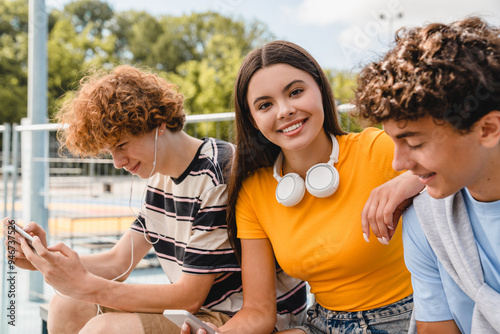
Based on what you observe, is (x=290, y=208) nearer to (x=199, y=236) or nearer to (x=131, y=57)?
(x=199, y=236)

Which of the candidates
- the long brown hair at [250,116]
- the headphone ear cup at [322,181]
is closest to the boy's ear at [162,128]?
the long brown hair at [250,116]

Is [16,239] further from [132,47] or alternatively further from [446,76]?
[132,47]

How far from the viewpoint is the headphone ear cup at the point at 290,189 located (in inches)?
70.6

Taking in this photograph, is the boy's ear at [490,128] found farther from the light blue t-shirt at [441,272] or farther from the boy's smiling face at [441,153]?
the light blue t-shirt at [441,272]

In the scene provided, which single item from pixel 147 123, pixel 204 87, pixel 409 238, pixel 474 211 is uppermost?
pixel 204 87

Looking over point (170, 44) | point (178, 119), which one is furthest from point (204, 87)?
point (178, 119)

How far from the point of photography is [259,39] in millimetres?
1949

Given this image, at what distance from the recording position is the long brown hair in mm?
1809

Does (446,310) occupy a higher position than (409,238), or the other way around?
(409,238)

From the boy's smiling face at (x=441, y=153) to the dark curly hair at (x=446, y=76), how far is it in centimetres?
2

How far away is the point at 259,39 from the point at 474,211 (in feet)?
3.39

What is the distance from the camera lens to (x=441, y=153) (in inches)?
47.2

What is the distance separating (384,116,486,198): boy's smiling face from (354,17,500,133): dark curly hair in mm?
24

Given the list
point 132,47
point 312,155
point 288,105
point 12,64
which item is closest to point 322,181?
point 312,155
